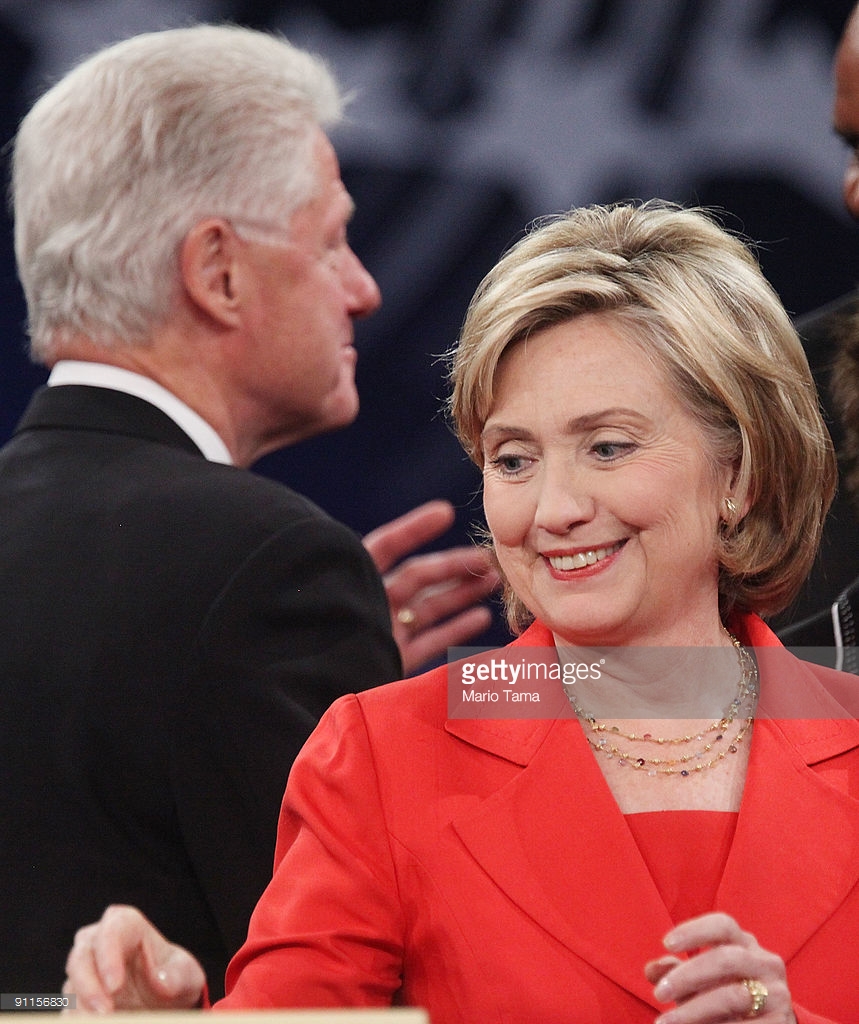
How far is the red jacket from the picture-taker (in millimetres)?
1549

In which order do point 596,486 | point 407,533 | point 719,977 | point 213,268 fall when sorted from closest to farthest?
point 719,977, point 596,486, point 213,268, point 407,533

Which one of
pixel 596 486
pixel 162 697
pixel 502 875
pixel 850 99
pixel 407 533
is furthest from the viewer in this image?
pixel 407 533

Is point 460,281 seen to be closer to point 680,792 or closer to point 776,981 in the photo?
point 680,792

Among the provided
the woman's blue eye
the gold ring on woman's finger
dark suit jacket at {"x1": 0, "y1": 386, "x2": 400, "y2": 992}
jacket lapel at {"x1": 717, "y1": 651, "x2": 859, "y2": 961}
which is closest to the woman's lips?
the woman's blue eye

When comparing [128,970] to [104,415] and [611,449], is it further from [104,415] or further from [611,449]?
[104,415]

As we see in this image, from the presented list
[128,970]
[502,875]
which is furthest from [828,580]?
A: [128,970]

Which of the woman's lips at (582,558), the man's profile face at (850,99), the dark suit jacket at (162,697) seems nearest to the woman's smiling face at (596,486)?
the woman's lips at (582,558)

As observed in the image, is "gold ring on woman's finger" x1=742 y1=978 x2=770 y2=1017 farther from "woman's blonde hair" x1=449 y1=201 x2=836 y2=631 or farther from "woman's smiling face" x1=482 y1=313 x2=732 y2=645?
"woman's blonde hair" x1=449 y1=201 x2=836 y2=631

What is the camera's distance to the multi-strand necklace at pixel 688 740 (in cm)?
175

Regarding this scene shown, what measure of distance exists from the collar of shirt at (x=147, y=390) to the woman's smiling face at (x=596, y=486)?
66 centimetres

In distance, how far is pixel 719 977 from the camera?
1.33 meters

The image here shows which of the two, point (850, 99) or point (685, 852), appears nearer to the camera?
point (685, 852)

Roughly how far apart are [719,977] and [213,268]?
1.50 metres

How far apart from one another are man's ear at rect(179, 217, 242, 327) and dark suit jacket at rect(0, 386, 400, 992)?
434 millimetres
